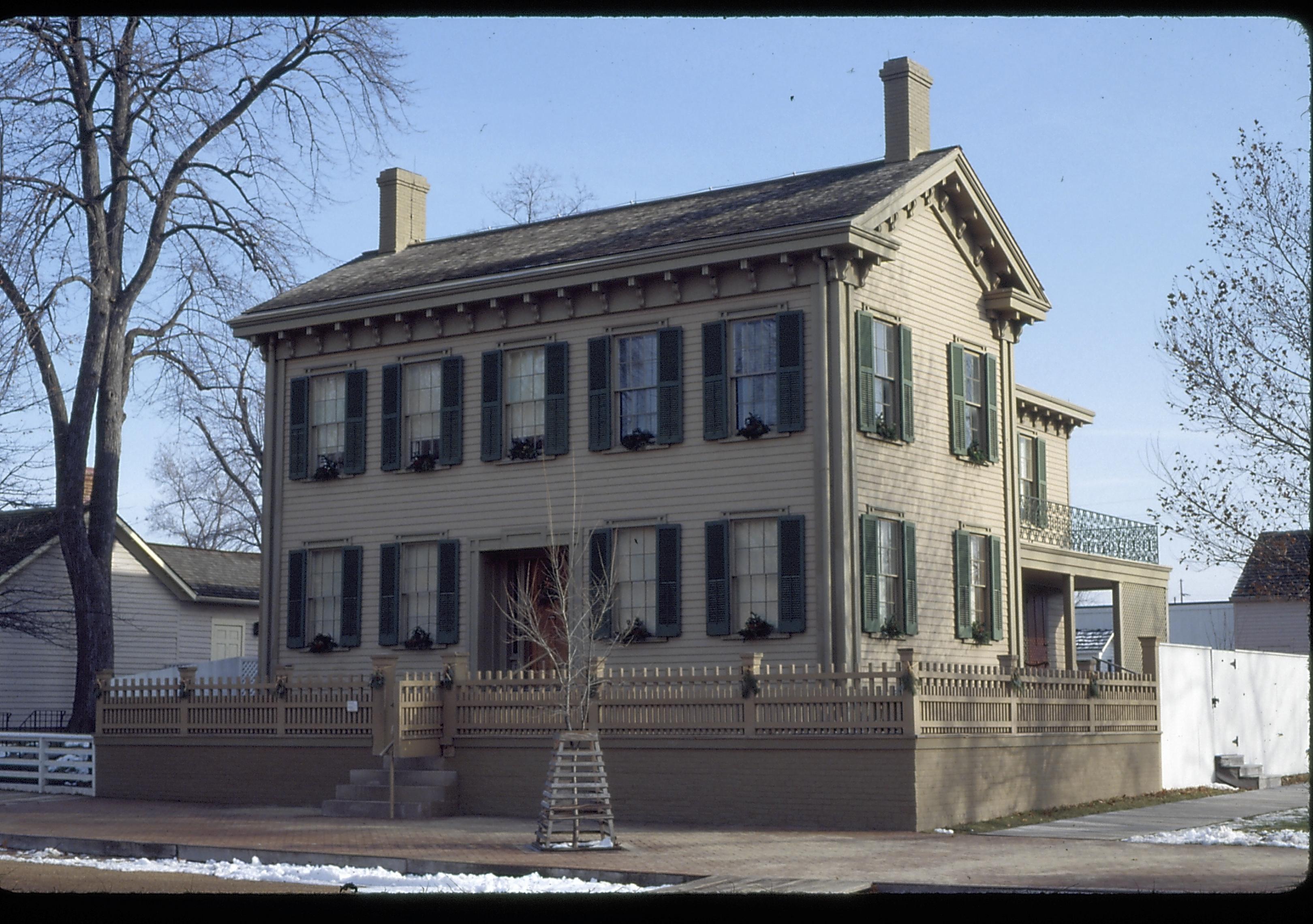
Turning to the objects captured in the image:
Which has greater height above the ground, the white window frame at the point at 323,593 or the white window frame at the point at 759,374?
the white window frame at the point at 759,374

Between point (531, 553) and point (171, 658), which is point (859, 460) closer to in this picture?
point (531, 553)

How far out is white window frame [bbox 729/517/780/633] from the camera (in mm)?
22234

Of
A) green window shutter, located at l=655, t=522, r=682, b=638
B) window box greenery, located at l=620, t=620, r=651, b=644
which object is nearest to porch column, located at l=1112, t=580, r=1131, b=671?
green window shutter, located at l=655, t=522, r=682, b=638

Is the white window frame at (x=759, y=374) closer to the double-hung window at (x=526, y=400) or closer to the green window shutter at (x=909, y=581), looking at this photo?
the green window shutter at (x=909, y=581)

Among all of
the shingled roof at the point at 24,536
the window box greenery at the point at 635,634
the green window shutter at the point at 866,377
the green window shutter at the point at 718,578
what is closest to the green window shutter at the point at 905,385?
the green window shutter at the point at 866,377

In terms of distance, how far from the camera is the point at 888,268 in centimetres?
2348

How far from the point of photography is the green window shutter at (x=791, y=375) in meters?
22.1

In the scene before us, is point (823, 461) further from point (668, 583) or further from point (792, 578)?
point (668, 583)

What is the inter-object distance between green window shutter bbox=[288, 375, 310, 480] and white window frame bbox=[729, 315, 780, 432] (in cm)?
829

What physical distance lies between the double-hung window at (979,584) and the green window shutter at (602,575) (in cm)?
547

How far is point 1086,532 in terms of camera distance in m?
31.7

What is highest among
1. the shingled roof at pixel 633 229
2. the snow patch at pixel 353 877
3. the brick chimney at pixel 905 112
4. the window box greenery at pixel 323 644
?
the brick chimney at pixel 905 112

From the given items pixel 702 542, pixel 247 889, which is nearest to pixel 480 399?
pixel 702 542

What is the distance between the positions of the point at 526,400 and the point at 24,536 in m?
18.8
